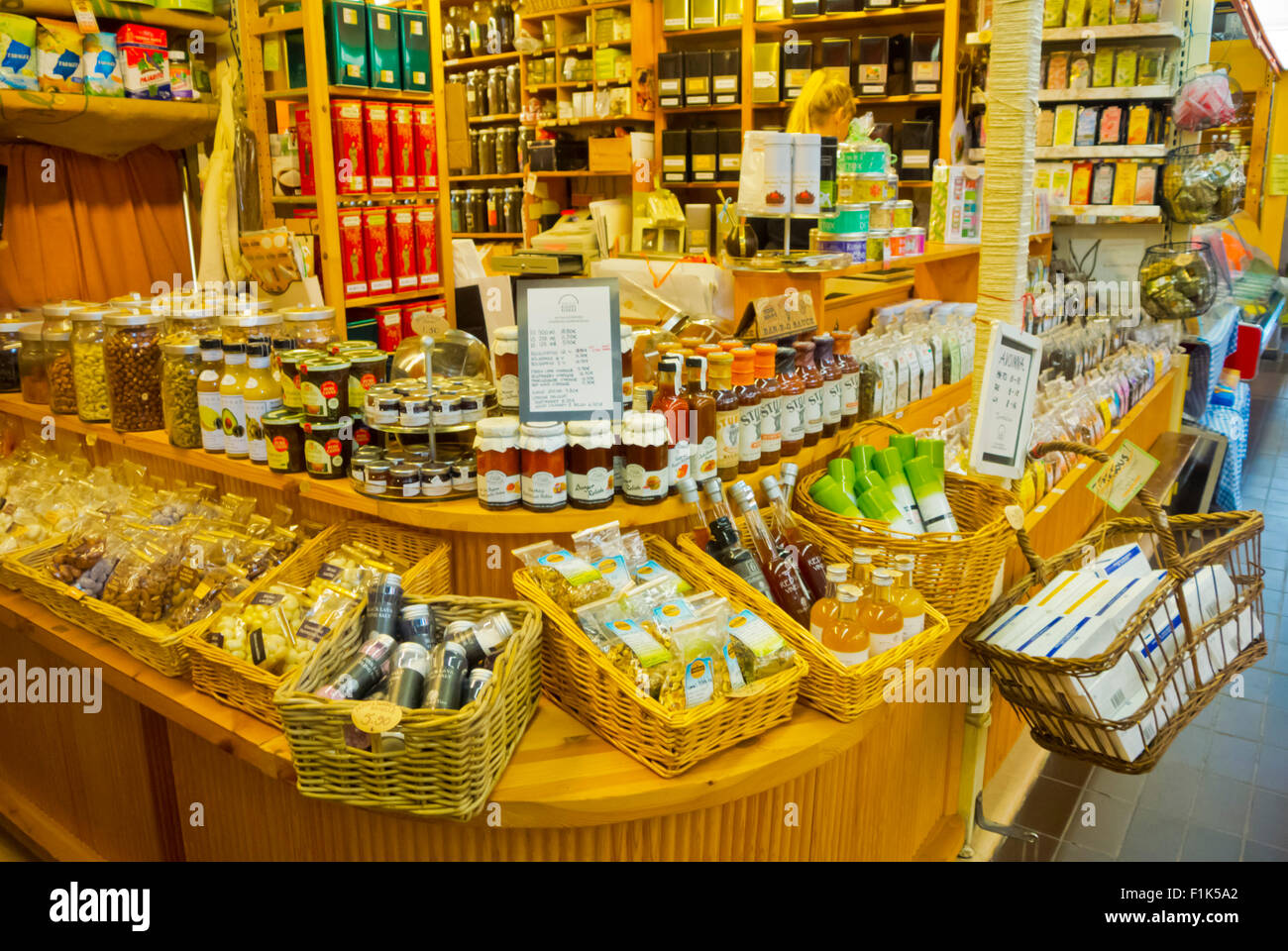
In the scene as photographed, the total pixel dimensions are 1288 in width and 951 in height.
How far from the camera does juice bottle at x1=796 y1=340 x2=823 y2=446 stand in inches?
91.0

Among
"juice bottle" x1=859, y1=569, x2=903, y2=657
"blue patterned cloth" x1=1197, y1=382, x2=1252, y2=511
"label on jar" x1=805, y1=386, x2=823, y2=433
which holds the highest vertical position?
"label on jar" x1=805, y1=386, x2=823, y2=433

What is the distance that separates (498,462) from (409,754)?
60 cm

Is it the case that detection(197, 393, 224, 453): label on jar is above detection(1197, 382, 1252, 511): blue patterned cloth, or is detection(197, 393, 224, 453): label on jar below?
above

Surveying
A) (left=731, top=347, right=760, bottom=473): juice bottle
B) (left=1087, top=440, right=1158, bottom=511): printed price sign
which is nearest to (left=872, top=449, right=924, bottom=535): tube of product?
(left=731, top=347, right=760, bottom=473): juice bottle

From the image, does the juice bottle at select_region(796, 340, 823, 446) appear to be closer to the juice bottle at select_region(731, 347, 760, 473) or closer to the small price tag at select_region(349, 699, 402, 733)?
the juice bottle at select_region(731, 347, 760, 473)

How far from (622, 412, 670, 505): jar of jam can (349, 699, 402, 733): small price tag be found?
65cm

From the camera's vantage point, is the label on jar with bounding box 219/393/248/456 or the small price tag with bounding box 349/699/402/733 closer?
the small price tag with bounding box 349/699/402/733

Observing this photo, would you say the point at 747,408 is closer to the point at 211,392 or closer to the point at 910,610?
the point at 910,610

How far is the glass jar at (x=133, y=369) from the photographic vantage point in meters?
2.49

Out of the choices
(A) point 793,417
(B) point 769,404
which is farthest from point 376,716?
(A) point 793,417

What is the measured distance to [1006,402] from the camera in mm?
2119

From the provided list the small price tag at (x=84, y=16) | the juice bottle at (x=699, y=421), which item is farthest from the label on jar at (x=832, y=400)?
the small price tag at (x=84, y=16)

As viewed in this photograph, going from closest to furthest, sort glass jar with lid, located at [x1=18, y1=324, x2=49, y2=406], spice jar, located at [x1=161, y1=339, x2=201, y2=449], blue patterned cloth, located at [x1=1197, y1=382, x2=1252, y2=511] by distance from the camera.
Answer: spice jar, located at [x1=161, y1=339, x2=201, y2=449] < glass jar with lid, located at [x1=18, y1=324, x2=49, y2=406] < blue patterned cloth, located at [x1=1197, y1=382, x2=1252, y2=511]

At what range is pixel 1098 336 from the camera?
436cm
